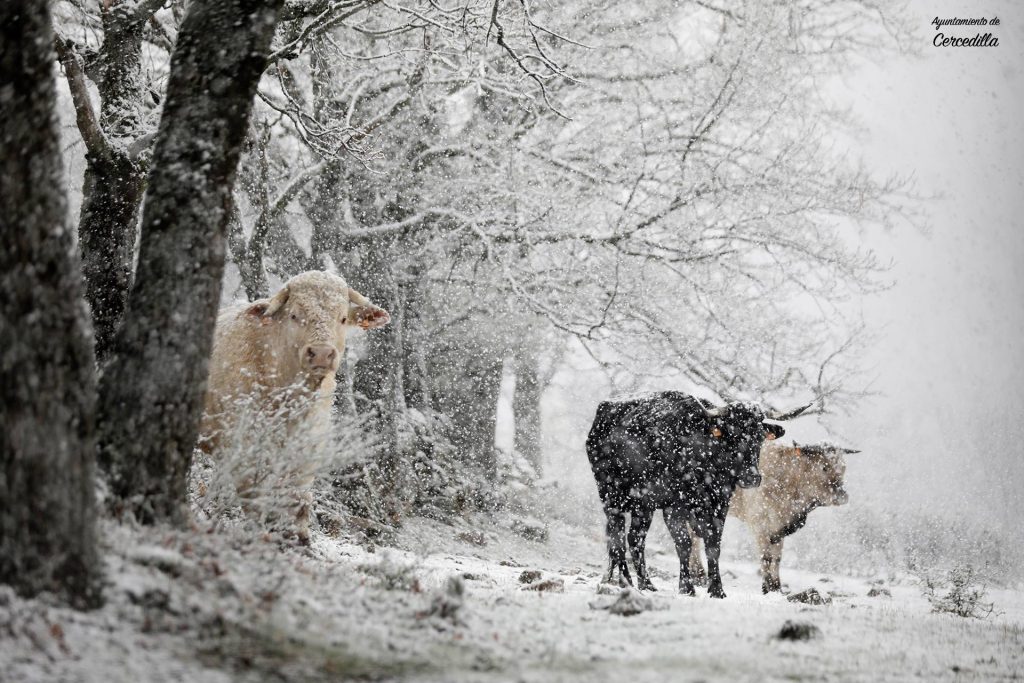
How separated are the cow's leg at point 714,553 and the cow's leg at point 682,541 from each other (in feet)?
0.52

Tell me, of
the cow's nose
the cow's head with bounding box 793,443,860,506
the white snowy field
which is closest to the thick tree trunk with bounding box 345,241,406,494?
the cow's head with bounding box 793,443,860,506

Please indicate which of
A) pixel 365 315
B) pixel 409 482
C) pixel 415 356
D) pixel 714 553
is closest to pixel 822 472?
pixel 714 553

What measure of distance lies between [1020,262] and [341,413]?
13915cm

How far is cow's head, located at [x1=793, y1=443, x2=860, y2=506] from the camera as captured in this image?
10.2 meters

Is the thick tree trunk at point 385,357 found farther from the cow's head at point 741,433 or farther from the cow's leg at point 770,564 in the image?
the cow's head at point 741,433

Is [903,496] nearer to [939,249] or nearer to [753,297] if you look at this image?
[753,297]

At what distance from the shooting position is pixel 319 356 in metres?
5.68

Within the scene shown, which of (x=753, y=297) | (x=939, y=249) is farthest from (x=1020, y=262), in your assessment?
(x=753, y=297)

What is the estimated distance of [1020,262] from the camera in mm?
124562

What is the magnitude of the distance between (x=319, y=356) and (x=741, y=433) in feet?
13.1

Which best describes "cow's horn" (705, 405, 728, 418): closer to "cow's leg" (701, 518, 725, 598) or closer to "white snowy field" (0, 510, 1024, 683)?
"cow's leg" (701, 518, 725, 598)

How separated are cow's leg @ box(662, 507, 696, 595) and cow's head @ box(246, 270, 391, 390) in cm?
332

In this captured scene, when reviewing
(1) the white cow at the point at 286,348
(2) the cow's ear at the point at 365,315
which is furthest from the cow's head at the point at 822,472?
(1) the white cow at the point at 286,348

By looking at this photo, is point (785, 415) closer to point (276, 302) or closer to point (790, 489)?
point (790, 489)
